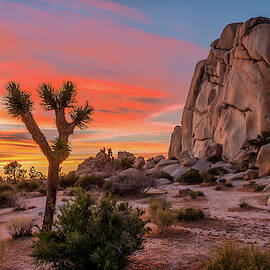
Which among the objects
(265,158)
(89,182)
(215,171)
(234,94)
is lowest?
(215,171)

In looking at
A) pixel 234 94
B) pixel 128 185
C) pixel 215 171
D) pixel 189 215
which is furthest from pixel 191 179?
pixel 234 94

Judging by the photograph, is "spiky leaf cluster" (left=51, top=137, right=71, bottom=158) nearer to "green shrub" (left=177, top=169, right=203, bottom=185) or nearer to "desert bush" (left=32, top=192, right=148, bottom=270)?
"desert bush" (left=32, top=192, right=148, bottom=270)

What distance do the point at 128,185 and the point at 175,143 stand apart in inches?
1853

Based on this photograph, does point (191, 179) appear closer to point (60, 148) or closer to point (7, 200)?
point (7, 200)

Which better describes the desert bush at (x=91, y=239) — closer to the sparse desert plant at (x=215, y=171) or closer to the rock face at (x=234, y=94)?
the sparse desert plant at (x=215, y=171)

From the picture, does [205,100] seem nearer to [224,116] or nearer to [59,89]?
[224,116]

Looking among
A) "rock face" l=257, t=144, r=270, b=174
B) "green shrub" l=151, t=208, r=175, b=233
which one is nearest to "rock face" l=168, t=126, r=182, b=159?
"rock face" l=257, t=144, r=270, b=174

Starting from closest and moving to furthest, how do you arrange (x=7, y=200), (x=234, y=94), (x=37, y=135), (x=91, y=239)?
(x=91, y=239) < (x=37, y=135) < (x=7, y=200) < (x=234, y=94)

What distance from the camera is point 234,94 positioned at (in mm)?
39094

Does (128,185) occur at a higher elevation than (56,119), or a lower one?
lower

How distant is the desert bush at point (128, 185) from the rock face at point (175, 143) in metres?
43.9

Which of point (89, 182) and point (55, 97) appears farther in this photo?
point (89, 182)

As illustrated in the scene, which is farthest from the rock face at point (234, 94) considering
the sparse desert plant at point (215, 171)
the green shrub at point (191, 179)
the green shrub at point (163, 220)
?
the green shrub at point (163, 220)

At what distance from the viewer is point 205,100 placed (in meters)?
50.2
